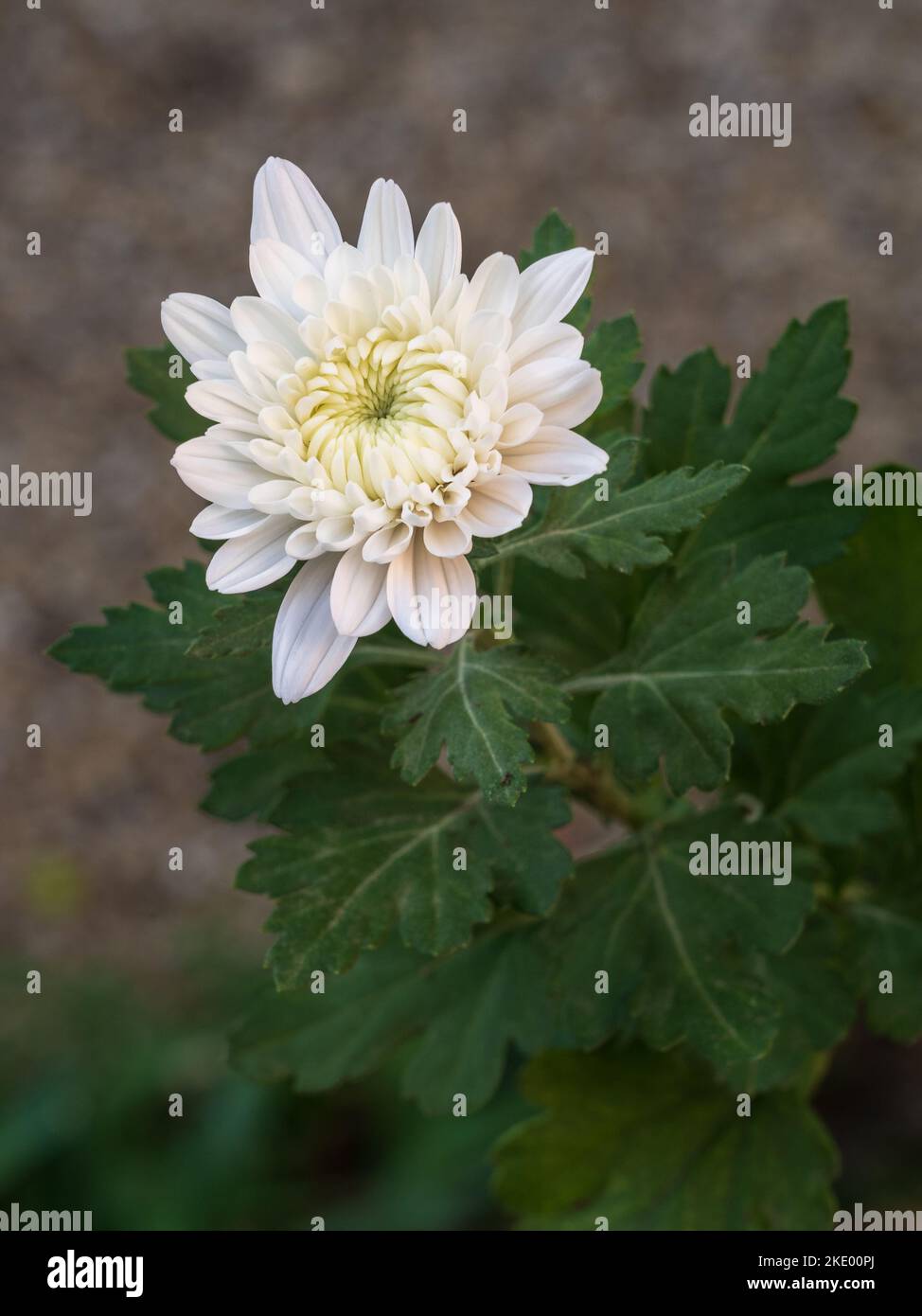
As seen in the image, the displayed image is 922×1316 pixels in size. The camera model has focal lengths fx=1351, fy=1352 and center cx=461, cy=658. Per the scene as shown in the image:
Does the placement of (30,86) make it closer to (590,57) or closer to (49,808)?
(590,57)

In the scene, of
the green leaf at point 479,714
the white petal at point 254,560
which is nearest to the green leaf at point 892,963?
the green leaf at point 479,714

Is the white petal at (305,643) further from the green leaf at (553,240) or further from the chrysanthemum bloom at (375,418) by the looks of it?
the green leaf at (553,240)

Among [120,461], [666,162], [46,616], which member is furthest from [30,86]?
[666,162]

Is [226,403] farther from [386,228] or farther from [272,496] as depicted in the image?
[386,228]

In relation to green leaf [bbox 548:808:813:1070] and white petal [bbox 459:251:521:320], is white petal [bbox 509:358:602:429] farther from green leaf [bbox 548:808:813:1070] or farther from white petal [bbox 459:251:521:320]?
green leaf [bbox 548:808:813:1070]

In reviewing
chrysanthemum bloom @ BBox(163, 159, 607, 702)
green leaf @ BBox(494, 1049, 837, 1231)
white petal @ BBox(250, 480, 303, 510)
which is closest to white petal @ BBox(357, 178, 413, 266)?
chrysanthemum bloom @ BBox(163, 159, 607, 702)

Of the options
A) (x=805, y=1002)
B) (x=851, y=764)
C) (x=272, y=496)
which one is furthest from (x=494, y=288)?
(x=805, y=1002)
